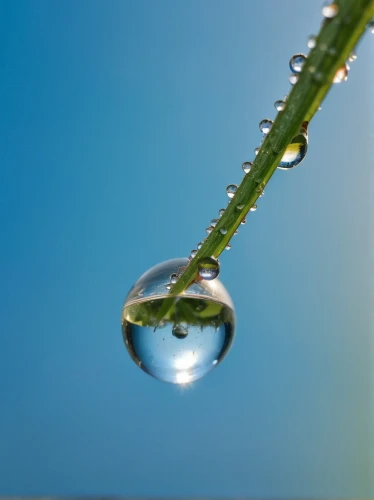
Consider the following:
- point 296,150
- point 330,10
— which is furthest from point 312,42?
point 296,150

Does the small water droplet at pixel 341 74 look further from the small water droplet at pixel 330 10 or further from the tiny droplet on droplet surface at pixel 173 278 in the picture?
the tiny droplet on droplet surface at pixel 173 278

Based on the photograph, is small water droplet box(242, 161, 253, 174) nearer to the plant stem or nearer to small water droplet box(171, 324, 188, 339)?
the plant stem

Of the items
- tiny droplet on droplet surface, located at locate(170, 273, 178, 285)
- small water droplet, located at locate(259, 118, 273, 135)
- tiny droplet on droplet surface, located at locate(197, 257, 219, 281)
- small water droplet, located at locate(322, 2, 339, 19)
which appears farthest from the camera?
tiny droplet on droplet surface, located at locate(170, 273, 178, 285)

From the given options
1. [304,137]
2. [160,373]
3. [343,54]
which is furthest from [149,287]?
[343,54]

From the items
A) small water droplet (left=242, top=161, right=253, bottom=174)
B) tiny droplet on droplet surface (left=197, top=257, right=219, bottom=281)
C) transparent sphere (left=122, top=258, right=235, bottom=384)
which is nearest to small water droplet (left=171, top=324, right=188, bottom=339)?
transparent sphere (left=122, top=258, right=235, bottom=384)

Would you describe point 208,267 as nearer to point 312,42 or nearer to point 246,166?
point 246,166
